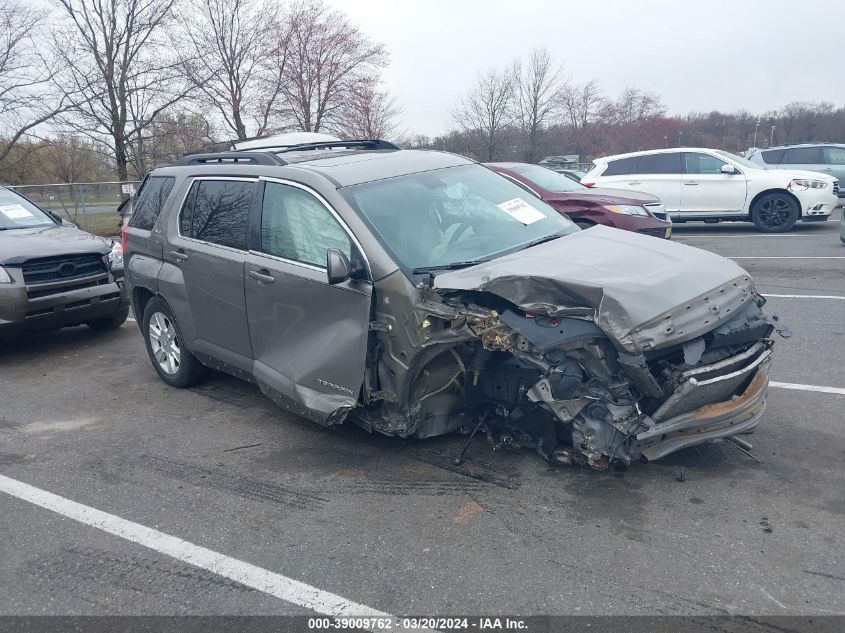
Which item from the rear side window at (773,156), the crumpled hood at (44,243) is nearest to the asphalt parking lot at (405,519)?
the crumpled hood at (44,243)

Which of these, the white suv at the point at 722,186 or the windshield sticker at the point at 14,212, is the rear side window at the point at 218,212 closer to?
the windshield sticker at the point at 14,212

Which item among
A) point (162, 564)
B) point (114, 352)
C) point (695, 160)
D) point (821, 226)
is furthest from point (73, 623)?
point (821, 226)

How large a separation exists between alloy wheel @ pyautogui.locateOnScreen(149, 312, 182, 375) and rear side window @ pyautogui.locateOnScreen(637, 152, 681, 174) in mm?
11389

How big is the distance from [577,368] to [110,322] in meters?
6.45

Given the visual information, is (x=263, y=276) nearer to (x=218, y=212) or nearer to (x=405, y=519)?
(x=218, y=212)

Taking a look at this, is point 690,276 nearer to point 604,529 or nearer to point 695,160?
point 604,529

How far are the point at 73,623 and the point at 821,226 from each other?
16020 mm

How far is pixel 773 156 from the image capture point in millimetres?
17219

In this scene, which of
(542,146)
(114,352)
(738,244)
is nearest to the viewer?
(114,352)

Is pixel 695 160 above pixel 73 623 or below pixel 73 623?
above

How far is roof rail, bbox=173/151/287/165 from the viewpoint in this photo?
508 centimetres

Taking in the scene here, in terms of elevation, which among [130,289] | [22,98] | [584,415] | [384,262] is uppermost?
[22,98]

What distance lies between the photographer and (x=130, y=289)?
246 inches

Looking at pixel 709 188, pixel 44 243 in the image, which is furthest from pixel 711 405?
pixel 709 188
